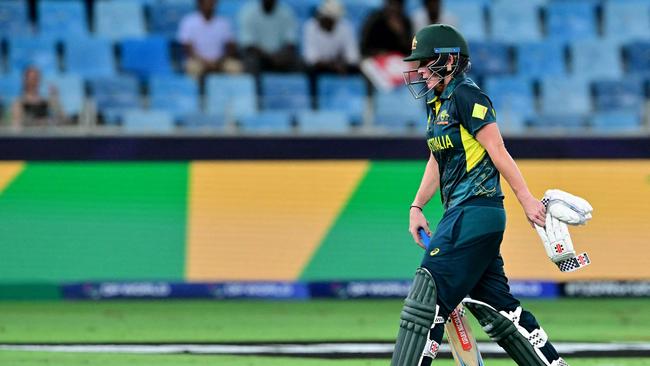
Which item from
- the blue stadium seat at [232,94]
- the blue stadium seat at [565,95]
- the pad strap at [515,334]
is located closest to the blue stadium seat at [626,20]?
the blue stadium seat at [565,95]

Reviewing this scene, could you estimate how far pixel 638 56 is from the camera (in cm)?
1908

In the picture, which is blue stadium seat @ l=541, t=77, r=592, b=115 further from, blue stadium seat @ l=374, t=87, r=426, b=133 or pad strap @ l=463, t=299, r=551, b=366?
pad strap @ l=463, t=299, r=551, b=366

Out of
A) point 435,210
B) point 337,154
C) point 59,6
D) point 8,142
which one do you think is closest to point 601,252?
point 435,210

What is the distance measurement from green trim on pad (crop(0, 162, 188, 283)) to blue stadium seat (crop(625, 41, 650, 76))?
770 centimetres

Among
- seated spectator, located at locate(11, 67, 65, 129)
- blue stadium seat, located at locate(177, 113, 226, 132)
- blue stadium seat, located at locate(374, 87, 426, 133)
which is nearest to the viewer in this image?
seated spectator, located at locate(11, 67, 65, 129)

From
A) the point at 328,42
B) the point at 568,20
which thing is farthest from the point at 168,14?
the point at 568,20

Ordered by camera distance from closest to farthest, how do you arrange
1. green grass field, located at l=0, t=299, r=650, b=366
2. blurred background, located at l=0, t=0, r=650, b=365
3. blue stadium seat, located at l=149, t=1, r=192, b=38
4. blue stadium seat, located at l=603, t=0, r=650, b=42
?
1. green grass field, located at l=0, t=299, r=650, b=366
2. blurred background, located at l=0, t=0, r=650, b=365
3. blue stadium seat, located at l=149, t=1, r=192, b=38
4. blue stadium seat, located at l=603, t=0, r=650, b=42

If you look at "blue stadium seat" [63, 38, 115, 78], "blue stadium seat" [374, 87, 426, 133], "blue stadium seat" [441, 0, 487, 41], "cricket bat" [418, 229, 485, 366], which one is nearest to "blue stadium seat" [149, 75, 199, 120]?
"blue stadium seat" [63, 38, 115, 78]

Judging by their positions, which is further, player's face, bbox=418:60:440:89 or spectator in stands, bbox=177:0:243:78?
spectator in stands, bbox=177:0:243:78

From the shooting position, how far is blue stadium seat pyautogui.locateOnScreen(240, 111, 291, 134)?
1544cm

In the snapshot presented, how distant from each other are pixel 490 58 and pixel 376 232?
16.0ft

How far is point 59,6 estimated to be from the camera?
17.7 m

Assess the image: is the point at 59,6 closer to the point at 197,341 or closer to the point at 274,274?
the point at 274,274

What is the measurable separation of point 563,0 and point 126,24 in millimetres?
6532
